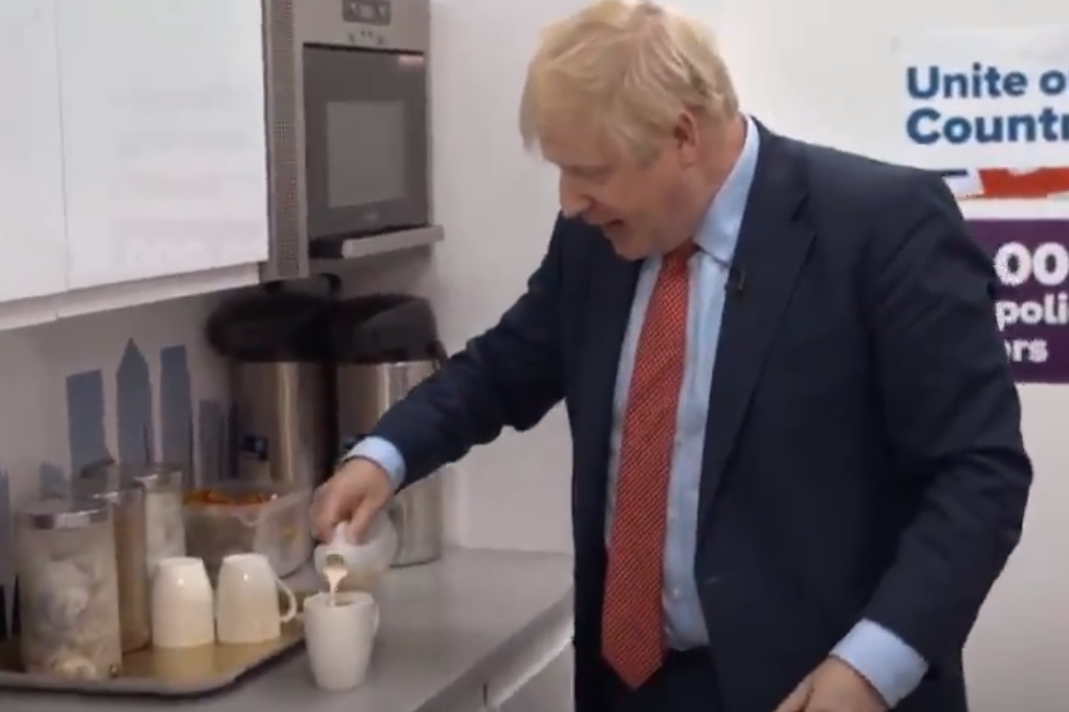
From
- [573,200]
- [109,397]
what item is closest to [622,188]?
[573,200]

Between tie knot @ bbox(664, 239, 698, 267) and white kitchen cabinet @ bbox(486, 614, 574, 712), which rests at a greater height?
tie knot @ bbox(664, 239, 698, 267)

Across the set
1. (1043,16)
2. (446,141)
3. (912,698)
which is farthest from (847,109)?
(912,698)

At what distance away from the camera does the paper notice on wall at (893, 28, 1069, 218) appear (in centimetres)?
254

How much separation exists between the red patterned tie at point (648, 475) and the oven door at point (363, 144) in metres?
0.69

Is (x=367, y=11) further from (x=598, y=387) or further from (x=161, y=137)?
(x=598, y=387)

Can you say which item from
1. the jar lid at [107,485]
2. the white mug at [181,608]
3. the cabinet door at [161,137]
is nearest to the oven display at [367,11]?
the cabinet door at [161,137]

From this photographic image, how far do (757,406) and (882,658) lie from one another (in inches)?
11.2

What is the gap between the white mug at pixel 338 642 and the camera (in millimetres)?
1998

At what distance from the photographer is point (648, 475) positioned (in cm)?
183

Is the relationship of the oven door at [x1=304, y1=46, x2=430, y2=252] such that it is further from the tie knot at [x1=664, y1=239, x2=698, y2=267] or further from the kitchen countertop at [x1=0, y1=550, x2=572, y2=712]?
the tie knot at [x1=664, y1=239, x2=698, y2=267]

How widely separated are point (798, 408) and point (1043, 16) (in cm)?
105

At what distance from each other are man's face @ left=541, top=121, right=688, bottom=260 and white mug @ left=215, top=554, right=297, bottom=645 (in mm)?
685

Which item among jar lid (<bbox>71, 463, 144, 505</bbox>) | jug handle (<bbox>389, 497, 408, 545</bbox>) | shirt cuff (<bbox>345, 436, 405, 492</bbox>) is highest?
shirt cuff (<bbox>345, 436, 405, 492</bbox>)

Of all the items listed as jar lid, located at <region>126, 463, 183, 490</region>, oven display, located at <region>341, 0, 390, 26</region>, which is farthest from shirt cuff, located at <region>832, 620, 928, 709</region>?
oven display, located at <region>341, 0, 390, 26</region>
